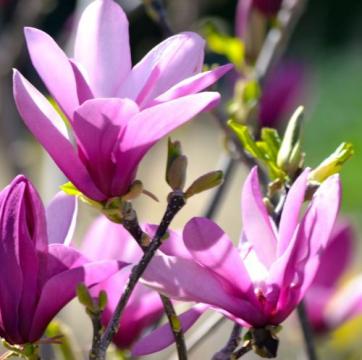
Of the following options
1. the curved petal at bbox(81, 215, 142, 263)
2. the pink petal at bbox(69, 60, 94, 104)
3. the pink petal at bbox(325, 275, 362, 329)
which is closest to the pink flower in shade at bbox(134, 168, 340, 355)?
the pink petal at bbox(69, 60, 94, 104)

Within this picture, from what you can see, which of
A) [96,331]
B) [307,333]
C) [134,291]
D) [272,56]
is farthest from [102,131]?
[272,56]

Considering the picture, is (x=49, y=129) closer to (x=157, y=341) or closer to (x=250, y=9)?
(x=157, y=341)

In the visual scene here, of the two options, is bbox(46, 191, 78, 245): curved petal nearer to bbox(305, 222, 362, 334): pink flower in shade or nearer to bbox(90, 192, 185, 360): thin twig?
bbox(90, 192, 185, 360): thin twig

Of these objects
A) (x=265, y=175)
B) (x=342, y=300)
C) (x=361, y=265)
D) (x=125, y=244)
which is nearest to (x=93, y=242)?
(x=125, y=244)

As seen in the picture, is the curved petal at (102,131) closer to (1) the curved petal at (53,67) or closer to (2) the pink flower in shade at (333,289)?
(1) the curved petal at (53,67)

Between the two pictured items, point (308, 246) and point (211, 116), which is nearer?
point (308, 246)

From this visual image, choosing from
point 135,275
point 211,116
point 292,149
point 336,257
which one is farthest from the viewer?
point 336,257

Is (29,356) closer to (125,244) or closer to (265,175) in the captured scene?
(125,244)
